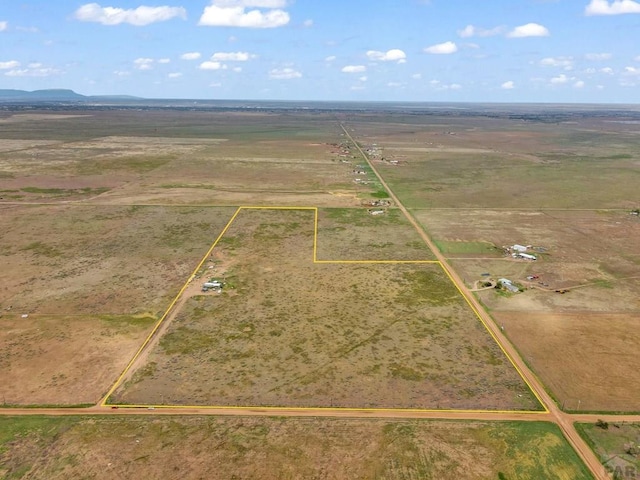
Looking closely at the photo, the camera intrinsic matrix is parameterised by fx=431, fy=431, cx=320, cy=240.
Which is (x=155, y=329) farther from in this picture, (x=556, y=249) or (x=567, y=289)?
(x=556, y=249)

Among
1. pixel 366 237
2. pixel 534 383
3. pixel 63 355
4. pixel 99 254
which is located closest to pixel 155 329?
pixel 63 355

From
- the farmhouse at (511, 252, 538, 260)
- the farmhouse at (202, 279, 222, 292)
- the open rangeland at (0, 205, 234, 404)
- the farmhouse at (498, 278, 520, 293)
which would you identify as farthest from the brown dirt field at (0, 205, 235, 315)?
the farmhouse at (511, 252, 538, 260)

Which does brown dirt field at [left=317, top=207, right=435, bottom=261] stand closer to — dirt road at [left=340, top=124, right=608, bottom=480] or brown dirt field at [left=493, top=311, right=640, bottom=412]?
dirt road at [left=340, top=124, right=608, bottom=480]

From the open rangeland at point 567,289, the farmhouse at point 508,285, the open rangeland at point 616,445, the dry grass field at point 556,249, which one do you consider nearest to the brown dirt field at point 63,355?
the open rangeland at point 616,445

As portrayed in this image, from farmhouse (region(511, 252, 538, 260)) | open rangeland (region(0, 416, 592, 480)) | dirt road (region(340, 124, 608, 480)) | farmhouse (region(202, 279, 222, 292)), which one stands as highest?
farmhouse (region(511, 252, 538, 260))

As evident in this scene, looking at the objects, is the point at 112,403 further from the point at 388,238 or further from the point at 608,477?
the point at 388,238
